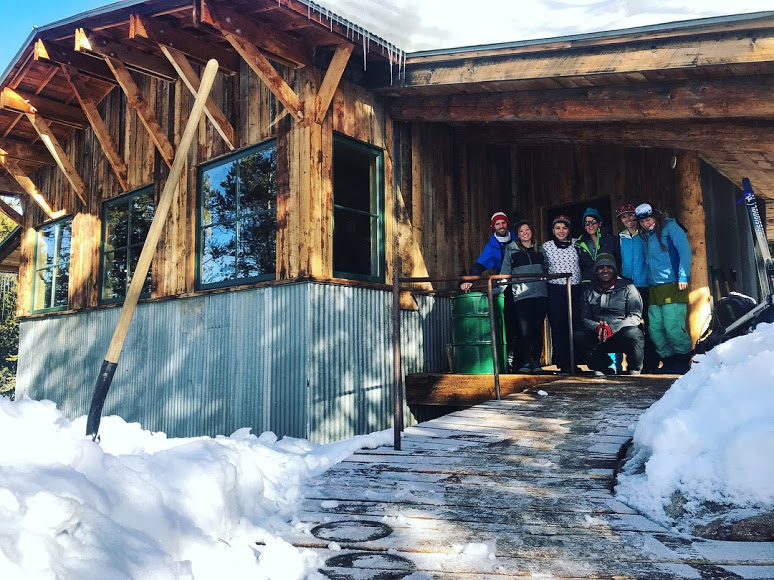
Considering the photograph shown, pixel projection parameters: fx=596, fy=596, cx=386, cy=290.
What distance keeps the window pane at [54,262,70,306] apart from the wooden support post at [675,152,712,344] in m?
9.17

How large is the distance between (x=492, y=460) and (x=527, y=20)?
387 inches

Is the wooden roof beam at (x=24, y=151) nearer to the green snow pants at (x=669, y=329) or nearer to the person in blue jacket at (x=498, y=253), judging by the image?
the person in blue jacket at (x=498, y=253)

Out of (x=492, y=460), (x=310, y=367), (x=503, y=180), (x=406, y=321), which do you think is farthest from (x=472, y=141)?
(x=492, y=460)

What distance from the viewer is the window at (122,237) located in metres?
8.42

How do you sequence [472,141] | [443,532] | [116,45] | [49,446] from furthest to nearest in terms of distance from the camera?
1. [472,141]
2. [116,45]
3. [443,532]
4. [49,446]

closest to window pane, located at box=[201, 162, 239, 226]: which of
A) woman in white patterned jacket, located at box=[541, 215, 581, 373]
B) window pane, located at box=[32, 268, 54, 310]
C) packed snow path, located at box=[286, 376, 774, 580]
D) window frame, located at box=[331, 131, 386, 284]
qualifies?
window frame, located at box=[331, 131, 386, 284]

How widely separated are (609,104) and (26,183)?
938 cm

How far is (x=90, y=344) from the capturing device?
8.83 meters

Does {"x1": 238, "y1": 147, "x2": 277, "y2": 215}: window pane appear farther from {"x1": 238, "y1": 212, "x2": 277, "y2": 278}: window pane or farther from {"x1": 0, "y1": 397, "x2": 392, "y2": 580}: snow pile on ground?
{"x1": 0, "y1": 397, "x2": 392, "y2": 580}: snow pile on ground

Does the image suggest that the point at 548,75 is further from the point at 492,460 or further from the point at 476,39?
the point at 492,460

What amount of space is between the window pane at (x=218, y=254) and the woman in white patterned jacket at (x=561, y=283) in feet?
11.5

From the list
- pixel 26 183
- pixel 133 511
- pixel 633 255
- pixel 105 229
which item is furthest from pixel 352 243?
pixel 26 183

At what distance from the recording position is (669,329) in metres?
6.22

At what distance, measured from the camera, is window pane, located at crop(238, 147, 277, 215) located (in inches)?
249
